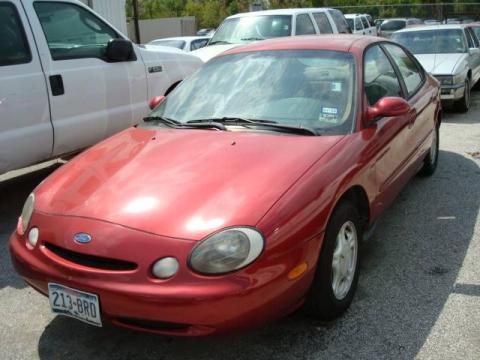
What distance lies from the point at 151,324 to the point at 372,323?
4.15ft

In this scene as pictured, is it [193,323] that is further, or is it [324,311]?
[324,311]

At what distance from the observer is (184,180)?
2.94 meters

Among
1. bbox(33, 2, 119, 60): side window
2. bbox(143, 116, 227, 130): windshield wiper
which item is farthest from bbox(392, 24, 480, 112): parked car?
bbox(143, 116, 227, 130): windshield wiper

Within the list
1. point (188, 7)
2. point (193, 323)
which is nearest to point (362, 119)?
point (193, 323)

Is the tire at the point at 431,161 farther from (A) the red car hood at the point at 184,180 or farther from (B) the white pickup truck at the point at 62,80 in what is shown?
(B) the white pickup truck at the point at 62,80

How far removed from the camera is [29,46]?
4.92 m

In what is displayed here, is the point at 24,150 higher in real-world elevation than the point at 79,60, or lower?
lower

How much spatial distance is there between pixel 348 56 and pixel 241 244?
198cm

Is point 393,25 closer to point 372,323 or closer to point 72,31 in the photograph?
point 72,31

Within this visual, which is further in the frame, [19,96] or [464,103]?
[464,103]

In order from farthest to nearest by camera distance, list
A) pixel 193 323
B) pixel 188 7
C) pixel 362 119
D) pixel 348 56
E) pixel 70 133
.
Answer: pixel 188 7
pixel 70 133
pixel 348 56
pixel 362 119
pixel 193 323

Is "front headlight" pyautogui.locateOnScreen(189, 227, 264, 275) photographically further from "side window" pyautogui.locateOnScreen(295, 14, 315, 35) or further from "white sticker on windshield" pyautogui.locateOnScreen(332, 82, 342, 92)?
"side window" pyautogui.locateOnScreen(295, 14, 315, 35)

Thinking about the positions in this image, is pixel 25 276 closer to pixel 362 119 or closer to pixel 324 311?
pixel 324 311

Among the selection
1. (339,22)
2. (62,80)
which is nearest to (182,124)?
(62,80)
